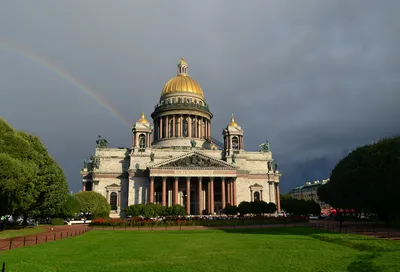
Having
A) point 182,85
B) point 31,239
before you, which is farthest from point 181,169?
point 31,239

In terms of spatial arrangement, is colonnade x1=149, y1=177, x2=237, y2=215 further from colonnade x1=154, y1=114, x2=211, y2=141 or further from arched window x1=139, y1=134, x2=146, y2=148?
colonnade x1=154, y1=114, x2=211, y2=141

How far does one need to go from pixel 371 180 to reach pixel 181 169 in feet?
132

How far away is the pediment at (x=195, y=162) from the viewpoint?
74312 millimetres

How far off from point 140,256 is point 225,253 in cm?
502

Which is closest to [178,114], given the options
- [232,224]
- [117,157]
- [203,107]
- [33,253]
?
[203,107]

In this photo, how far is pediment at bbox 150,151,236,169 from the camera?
74312 mm

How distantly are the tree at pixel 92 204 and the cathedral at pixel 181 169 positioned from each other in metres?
12.8

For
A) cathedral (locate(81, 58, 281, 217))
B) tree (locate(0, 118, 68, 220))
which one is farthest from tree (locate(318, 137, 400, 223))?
tree (locate(0, 118, 68, 220))

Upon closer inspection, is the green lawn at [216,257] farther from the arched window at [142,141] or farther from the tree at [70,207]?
the arched window at [142,141]

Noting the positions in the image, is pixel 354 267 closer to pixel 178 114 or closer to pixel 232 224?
pixel 232 224

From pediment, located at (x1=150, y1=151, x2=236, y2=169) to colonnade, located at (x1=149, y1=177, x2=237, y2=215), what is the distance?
263cm

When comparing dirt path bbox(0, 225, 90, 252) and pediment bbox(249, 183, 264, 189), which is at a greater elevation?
pediment bbox(249, 183, 264, 189)

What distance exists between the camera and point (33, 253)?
20.9 meters

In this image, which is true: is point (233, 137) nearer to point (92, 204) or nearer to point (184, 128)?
point (184, 128)
